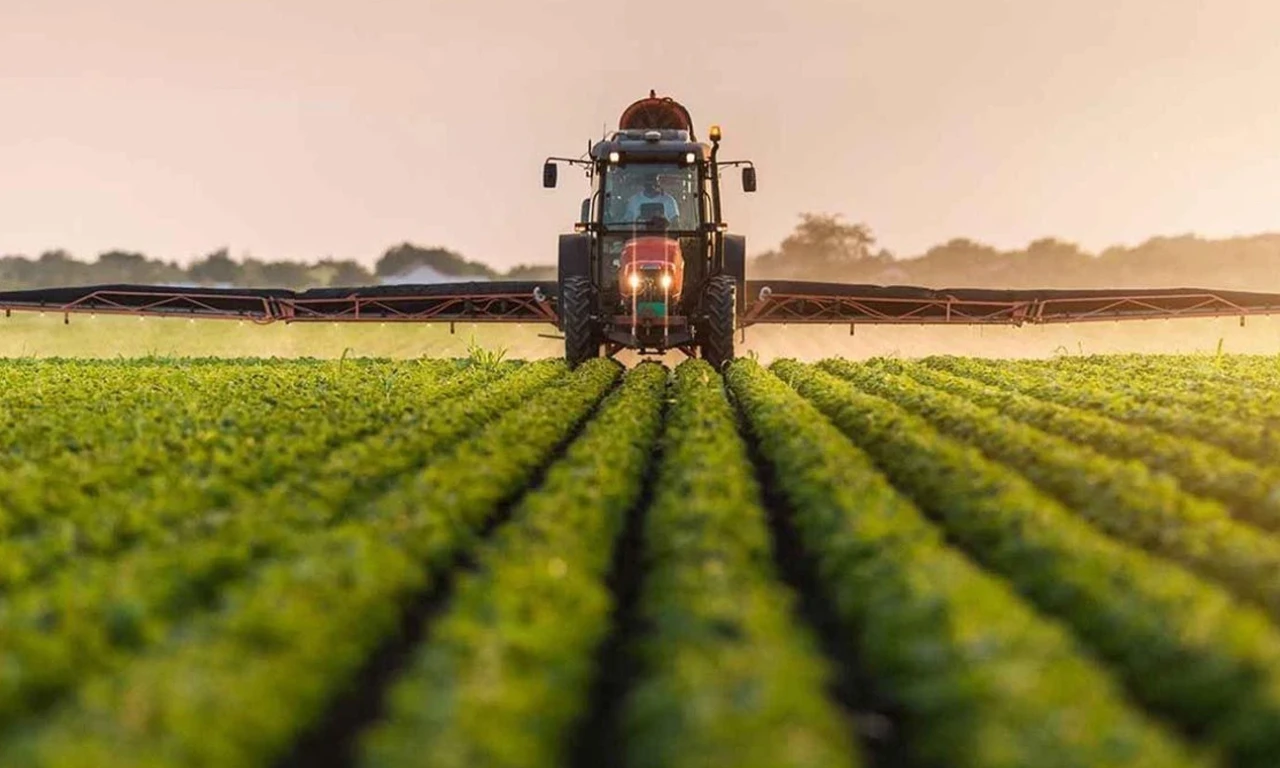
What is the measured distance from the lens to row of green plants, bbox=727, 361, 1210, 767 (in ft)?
12.1

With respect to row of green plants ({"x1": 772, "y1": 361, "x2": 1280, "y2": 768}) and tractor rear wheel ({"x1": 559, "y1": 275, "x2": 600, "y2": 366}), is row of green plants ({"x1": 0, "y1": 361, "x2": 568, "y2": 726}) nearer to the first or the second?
row of green plants ({"x1": 772, "y1": 361, "x2": 1280, "y2": 768})

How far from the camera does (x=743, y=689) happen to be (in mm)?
3932

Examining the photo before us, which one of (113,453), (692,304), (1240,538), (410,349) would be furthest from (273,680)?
(410,349)

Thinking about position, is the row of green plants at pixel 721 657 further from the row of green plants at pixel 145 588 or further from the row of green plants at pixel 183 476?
the row of green plants at pixel 183 476

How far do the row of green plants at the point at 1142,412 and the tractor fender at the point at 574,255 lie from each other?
7440mm

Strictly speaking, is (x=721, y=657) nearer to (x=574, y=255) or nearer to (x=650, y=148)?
(x=650, y=148)

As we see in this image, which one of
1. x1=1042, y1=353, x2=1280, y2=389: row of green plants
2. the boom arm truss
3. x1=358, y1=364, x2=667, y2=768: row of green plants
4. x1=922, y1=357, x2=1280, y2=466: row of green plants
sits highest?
the boom arm truss

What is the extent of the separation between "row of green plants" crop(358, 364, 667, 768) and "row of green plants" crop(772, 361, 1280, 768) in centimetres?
208

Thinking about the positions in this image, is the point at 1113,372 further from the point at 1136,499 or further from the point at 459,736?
the point at 459,736

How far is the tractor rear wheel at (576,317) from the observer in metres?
21.6

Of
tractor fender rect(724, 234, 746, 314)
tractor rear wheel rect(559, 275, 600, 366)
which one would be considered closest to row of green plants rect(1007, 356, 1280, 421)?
tractor fender rect(724, 234, 746, 314)

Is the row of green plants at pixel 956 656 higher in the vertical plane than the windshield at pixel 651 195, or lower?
lower

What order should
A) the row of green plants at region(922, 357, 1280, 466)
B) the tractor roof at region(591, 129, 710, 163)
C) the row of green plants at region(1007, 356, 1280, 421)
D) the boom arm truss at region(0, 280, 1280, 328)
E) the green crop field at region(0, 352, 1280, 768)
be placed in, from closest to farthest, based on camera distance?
the green crop field at region(0, 352, 1280, 768), the row of green plants at region(922, 357, 1280, 466), the row of green plants at region(1007, 356, 1280, 421), the tractor roof at region(591, 129, 710, 163), the boom arm truss at region(0, 280, 1280, 328)

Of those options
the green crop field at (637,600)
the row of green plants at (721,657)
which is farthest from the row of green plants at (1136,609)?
the row of green plants at (721,657)
